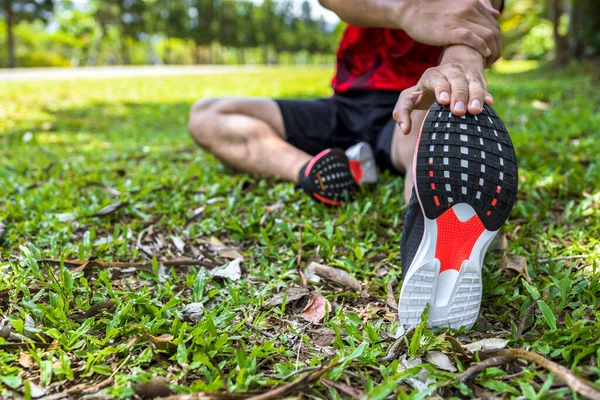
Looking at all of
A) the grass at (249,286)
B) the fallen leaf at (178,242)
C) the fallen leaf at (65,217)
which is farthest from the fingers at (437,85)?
the fallen leaf at (65,217)

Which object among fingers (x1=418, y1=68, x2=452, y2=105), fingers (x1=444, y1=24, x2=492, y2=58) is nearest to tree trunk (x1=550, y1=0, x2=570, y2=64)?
fingers (x1=444, y1=24, x2=492, y2=58)

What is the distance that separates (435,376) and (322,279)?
56cm

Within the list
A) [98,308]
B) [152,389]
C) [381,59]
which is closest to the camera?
[152,389]

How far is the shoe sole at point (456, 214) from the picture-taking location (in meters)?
1.19

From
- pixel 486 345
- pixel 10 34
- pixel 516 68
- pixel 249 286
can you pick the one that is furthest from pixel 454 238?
pixel 10 34

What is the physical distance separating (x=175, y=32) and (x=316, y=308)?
3736 cm

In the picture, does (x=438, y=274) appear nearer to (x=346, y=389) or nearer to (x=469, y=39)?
(x=346, y=389)

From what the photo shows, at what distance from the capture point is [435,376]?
104 centimetres

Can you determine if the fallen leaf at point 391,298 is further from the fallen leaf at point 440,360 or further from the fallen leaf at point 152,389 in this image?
the fallen leaf at point 152,389

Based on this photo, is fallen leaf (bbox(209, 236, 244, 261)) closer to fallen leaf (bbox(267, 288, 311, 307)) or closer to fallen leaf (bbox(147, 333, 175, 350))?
fallen leaf (bbox(267, 288, 311, 307))

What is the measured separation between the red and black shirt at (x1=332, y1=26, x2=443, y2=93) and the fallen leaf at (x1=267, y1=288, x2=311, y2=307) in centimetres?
110

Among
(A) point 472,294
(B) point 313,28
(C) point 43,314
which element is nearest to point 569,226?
(A) point 472,294

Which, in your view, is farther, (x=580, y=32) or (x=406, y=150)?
(x=580, y=32)

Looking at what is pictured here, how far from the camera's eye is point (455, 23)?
1512mm
